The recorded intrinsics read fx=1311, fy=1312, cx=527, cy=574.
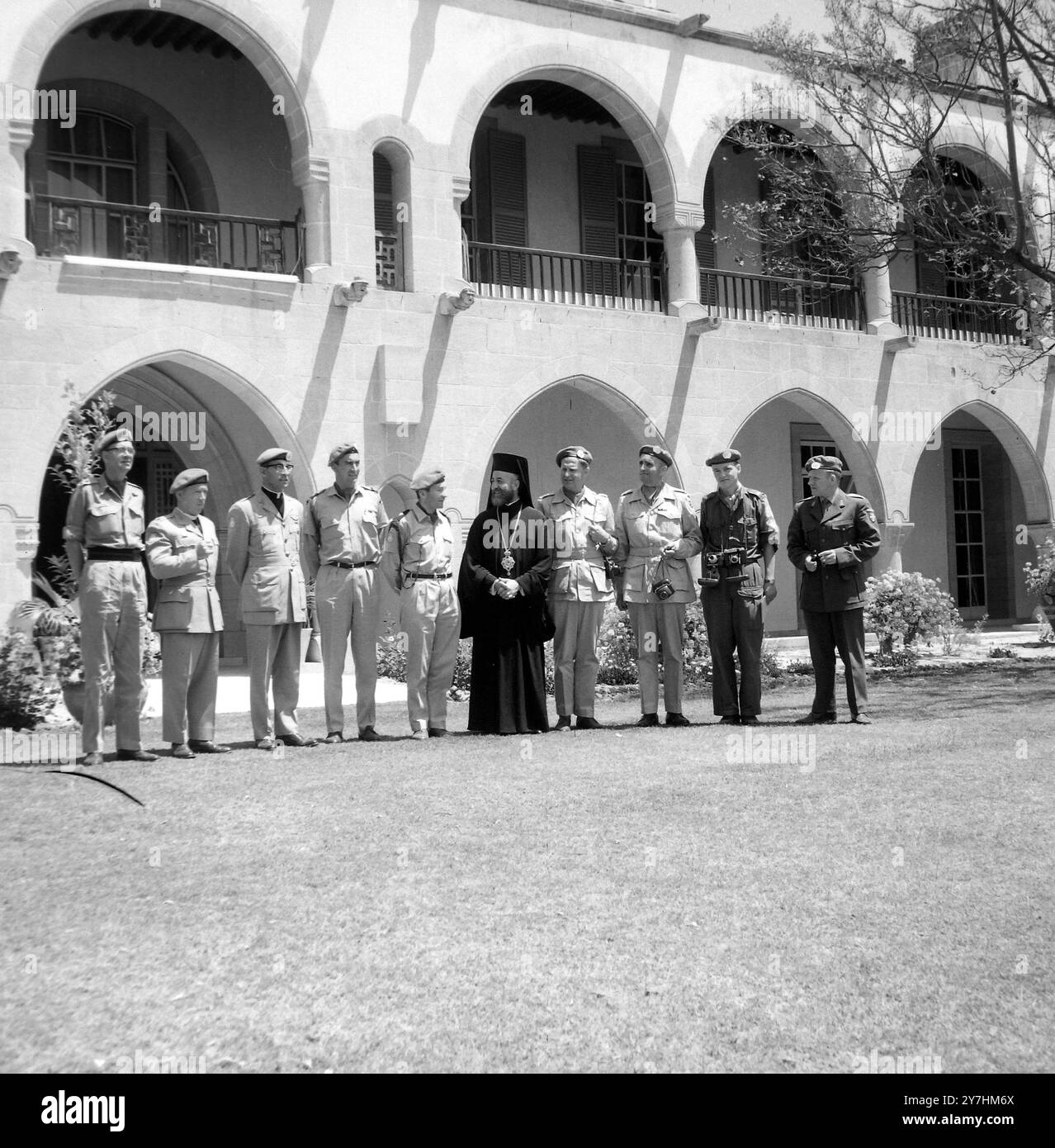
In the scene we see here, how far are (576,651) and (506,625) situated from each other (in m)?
0.58

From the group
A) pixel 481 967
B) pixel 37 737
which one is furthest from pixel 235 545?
pixel 481 967

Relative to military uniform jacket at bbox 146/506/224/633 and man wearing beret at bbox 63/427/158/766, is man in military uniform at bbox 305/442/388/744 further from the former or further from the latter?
man wearing beret at bbox 63/427/158/766

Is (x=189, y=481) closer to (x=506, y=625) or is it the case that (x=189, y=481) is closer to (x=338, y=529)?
(x=338, y=529)

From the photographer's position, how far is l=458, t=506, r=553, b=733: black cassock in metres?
Result: 8.81

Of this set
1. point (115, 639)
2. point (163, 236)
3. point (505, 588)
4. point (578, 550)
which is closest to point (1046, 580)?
point (578, 550)

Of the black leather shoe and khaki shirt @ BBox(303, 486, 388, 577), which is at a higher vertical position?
khaki shirt @ BBox(303, 486, 388, 577)

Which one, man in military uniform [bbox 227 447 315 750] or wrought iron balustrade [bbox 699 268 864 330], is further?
wrought iron balustrade [bbox 699 268 864 330]

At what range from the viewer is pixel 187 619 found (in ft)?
25.2

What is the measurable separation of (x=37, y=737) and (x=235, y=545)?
6.29ft

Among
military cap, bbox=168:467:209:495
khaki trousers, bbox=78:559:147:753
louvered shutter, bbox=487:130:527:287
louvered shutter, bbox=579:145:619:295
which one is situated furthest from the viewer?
louvered shutter, bbox=579:145:619:295

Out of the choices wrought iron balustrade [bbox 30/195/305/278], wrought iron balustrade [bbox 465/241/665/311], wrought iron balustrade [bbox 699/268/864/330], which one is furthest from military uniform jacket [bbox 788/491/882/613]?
wrought iron balustrade [bbox 699/268/864/330]

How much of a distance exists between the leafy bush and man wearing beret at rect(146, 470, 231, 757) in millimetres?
2596

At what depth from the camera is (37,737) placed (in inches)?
338

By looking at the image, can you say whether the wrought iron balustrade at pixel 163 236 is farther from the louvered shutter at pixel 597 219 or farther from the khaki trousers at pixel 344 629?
the khaki trousers at pixel 344 629
